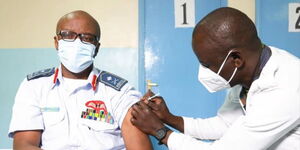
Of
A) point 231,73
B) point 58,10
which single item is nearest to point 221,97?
point 231,73

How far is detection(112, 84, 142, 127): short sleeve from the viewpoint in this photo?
1422 millimetres

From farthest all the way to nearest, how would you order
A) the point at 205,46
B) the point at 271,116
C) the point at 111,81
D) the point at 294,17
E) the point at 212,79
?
the point at 294,17, the point at 111,81, the point at 212,79, the point at 205,46, the point at 271,116

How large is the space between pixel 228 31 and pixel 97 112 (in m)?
0.72

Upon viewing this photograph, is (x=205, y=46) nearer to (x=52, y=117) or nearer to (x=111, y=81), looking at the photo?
(x=111, y=81)

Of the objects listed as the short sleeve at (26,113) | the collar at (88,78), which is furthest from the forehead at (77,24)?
the short sleeve at (26,113)

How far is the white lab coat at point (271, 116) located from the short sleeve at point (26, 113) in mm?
630

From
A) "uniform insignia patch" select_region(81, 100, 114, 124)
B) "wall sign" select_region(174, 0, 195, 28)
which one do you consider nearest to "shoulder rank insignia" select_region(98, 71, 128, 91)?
"uniform insignia patch" select_region(81, 100, 114, 124)

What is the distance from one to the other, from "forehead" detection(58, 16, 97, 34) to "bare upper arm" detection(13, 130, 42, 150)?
1.69 ft

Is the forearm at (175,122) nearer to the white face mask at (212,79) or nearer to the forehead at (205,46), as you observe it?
the white face mask at (212,79)

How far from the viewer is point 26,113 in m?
1.35

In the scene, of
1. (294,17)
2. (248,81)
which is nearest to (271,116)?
(248,81)

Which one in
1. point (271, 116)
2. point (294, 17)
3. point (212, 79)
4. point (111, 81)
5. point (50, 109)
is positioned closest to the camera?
point (271, 116)

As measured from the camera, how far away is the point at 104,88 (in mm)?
1490

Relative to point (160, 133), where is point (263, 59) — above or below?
above
